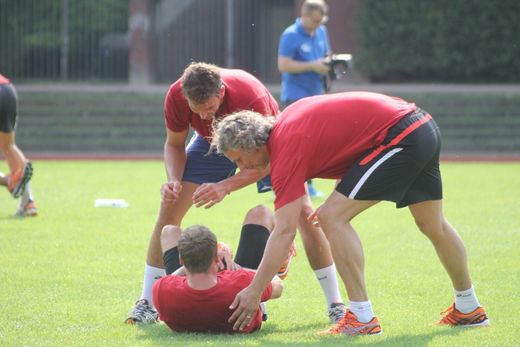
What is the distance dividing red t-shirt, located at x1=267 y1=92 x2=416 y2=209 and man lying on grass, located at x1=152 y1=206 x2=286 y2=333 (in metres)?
A: 0.53

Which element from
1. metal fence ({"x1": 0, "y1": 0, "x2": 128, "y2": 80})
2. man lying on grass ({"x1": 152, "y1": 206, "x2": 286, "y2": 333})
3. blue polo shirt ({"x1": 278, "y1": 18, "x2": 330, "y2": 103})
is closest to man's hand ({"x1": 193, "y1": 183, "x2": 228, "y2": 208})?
man lying on grass ({"x1": 152, "y1": 206, "x2": 286, "y2": 333})

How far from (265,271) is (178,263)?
857 mm

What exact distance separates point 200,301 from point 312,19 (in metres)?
7.43

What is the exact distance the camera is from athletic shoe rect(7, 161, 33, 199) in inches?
422

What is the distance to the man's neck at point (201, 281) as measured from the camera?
5.52 m

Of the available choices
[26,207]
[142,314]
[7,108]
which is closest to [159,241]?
[142,314]

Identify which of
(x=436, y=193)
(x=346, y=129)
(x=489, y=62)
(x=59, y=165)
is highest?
(x=346, y=129)

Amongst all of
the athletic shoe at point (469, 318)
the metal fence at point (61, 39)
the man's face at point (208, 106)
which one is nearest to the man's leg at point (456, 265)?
the athletic shoe at point (469, 318)

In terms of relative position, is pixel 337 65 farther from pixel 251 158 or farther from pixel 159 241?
pixel 251 158

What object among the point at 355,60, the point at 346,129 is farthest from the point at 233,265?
the point at 355,60

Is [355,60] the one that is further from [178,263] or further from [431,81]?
[178,263]

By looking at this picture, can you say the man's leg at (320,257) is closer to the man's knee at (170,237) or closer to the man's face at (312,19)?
the man's knee at (170,237)

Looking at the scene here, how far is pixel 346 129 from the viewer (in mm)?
5527

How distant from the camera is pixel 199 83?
5898 millimetres
